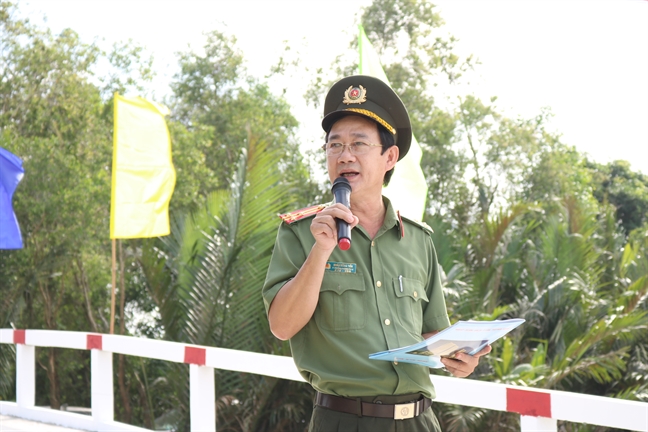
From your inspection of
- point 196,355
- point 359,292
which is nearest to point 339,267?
point 359,292

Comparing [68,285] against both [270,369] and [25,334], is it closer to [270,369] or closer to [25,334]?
[25,334]

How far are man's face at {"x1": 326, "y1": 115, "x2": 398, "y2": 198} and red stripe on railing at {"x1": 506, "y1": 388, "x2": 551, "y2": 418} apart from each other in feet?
4.98

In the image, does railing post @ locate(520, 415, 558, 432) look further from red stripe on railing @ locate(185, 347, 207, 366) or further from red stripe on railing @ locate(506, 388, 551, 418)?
red stripe on railing @ locate(185, 347, 207, 366)

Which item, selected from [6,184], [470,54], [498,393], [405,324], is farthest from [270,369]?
[470,54]

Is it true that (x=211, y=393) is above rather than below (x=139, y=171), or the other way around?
below

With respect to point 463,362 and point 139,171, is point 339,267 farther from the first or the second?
point 139,171

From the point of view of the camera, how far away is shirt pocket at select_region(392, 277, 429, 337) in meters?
2.53

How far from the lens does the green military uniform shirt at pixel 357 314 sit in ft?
7.86

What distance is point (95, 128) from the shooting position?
49.6 feet

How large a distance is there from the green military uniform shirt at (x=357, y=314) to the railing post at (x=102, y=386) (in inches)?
Result: 175

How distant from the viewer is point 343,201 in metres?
2.30

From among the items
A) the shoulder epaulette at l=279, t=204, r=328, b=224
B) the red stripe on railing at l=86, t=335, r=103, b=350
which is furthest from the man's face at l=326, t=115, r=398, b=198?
the red stripe on railing at l=86, t=335, r=103, b=350

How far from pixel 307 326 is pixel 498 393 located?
5.43ft

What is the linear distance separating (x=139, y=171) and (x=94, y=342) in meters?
3.47
